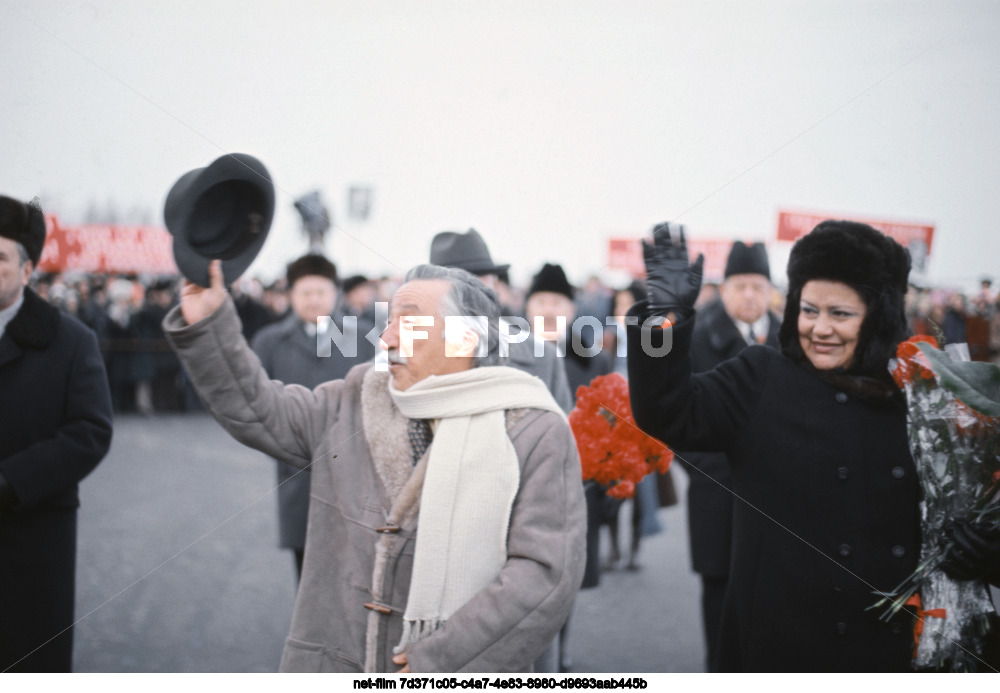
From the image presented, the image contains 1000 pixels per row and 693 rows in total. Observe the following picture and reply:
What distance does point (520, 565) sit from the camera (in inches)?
71.9

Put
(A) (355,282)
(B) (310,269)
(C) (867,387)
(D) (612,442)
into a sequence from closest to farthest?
(C) (867,387) → (D) (612,442) → (B) (310,269) → (A) (355,282)

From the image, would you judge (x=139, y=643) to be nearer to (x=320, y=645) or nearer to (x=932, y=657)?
(x=320, y=645)

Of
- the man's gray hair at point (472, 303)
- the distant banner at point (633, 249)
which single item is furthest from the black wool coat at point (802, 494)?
the distant banner at point (633, 249)

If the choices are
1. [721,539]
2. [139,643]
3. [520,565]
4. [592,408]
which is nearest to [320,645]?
[520,565]

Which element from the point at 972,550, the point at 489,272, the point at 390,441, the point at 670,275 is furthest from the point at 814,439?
the point at 489,272

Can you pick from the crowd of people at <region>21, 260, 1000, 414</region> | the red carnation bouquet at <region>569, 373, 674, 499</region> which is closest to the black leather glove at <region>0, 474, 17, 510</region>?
the crowd of people at <region>21, 260, 1000, 414</region>

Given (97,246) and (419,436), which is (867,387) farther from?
(97,246)

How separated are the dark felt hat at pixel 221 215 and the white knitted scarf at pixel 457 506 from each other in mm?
539

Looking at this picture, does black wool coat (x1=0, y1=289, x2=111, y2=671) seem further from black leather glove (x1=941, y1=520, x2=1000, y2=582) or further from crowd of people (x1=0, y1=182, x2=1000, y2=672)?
black leather glove (x1=941, y1=520, x2=1000, y2=582)

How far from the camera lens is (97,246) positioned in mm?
2826

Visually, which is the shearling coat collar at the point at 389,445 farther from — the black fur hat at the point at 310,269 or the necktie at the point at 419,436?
the black fur hat at the point at 310,269

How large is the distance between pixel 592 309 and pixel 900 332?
11.6 ft

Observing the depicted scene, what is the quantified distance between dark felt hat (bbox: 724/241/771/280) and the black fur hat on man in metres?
2.45

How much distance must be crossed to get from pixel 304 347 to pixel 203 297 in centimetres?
195
